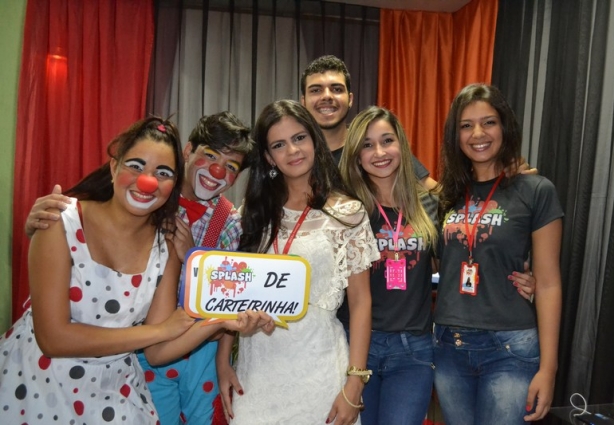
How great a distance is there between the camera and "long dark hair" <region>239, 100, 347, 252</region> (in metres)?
2.04

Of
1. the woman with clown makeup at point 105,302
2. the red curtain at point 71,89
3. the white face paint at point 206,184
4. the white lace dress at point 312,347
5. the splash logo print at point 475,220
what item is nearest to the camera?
the woman with clown makeup at point 105,302

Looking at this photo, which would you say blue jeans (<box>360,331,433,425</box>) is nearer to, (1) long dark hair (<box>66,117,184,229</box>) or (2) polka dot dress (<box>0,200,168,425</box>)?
(2) polka dot dress (<box>0,200,168,425</box>)

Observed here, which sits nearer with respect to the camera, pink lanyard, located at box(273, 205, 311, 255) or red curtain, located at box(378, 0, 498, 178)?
pink lanyard, located at box(273, 205, 311, 255)

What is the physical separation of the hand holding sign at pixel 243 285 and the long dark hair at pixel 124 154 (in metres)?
0.27

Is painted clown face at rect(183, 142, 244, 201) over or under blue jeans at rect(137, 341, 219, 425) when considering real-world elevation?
over

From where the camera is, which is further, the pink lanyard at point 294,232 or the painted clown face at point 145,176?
the pink lanyard at point 294,232

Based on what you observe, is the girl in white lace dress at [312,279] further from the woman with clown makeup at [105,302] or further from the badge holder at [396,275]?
the woman with clown makeup at [105,302]

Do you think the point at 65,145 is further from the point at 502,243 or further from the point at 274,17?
the point at 502,243

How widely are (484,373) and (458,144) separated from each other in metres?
0.94

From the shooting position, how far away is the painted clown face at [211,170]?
2.20 m

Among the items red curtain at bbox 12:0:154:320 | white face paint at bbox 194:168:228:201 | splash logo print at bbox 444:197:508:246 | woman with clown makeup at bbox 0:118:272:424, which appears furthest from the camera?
red curtain at bbox 12:0:154:320

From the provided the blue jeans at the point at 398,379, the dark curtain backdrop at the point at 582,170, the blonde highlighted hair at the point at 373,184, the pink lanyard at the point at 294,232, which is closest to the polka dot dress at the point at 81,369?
the pink lanyard at the point at 294,232

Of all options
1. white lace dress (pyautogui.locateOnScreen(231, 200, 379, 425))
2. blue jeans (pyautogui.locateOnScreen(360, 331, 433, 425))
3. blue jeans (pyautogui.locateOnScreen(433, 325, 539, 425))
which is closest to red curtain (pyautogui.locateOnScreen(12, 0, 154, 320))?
white lace dress (pyautogui.locateOnScreen(231, 200, 379, 425))

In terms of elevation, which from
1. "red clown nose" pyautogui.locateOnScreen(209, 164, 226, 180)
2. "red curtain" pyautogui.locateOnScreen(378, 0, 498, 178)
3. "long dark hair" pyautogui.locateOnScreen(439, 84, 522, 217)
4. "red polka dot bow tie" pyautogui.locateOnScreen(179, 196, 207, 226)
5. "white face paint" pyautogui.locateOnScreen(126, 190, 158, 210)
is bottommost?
"red polka dot bow tie" pyautogui.locateOnScreen(179, 196, 207, 226)
